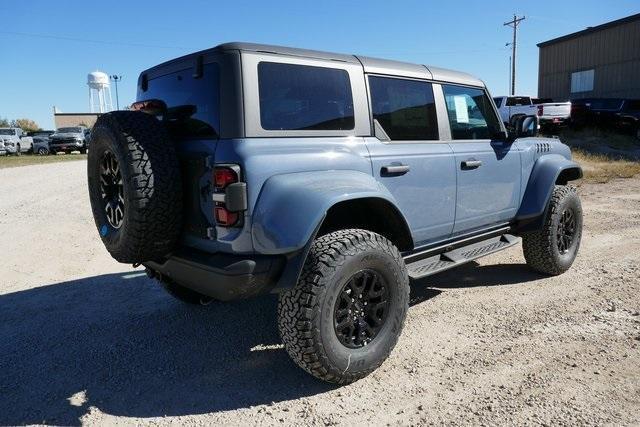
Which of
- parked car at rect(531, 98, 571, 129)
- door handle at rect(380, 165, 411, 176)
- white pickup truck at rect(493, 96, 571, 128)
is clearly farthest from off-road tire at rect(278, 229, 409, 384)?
parked car at rect(531, 98, 571, 129)

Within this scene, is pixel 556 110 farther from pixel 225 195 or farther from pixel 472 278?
pixel 225 195

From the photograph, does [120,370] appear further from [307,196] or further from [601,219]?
[601,219]

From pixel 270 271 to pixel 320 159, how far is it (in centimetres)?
73

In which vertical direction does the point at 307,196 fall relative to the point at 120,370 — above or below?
above

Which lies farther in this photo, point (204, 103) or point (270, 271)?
point (204, 103)

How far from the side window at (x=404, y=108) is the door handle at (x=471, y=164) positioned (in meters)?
0.32

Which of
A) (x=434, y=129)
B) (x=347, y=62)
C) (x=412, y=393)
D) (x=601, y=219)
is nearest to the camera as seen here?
(x=412, y=393)

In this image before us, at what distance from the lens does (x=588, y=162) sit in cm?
1462

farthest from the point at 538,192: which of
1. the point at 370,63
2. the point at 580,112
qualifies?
the point at 580,112

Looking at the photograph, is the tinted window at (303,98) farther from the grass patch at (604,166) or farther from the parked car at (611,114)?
the parked car at (611,114)

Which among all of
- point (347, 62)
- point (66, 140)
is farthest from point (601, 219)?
point (66, 140)

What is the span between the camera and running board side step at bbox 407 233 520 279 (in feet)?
11.7

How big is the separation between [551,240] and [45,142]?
30857 mm

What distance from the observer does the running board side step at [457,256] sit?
3557 millimetres
